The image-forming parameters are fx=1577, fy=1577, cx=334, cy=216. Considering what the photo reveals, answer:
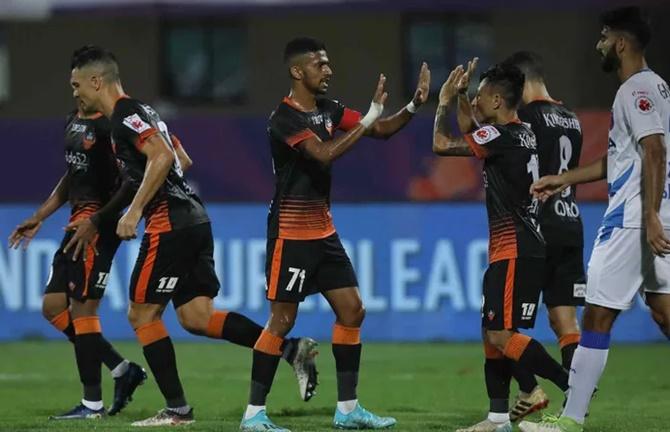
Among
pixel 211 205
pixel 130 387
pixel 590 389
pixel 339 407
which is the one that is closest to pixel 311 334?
pixel 211 205

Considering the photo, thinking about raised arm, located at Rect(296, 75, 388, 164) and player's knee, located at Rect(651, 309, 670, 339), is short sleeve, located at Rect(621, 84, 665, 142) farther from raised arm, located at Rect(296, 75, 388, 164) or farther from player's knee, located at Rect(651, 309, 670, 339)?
raised arm, located at Rect(296, 75, 388, 164)

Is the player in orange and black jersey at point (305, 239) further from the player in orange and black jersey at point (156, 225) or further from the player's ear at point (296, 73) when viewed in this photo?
the player in orange and black jersey at point (156, 225)

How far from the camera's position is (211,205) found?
51.8ft

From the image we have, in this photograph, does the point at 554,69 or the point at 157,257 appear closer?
the point at 157,257

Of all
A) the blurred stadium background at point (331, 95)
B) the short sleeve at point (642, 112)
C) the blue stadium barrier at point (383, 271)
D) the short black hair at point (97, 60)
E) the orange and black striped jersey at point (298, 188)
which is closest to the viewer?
the short sleeve at point (642, 112)

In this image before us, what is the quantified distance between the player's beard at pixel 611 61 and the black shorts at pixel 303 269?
6.02 ft

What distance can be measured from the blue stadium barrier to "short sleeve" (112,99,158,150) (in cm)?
639

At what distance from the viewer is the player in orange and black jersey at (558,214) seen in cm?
970

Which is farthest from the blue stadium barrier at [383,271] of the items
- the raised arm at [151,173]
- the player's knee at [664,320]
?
the player's knee at [664,320]

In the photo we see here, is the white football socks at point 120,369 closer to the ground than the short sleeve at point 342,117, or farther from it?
closer to the ground

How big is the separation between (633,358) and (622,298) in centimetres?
599

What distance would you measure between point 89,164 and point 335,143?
2.15 metres

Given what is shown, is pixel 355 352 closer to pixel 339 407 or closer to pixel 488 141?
pixel 339 407

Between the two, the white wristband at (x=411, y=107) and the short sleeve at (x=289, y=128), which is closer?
the short sleeve at (x=289, y=128)
